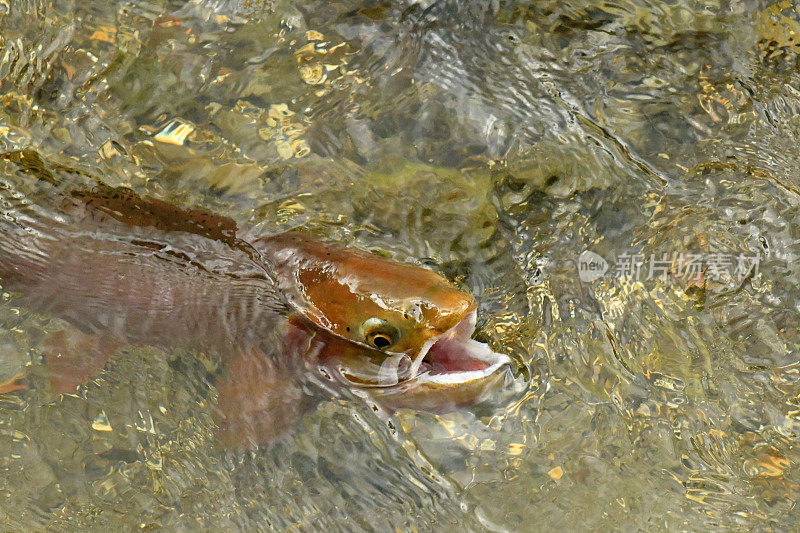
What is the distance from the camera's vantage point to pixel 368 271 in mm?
2252

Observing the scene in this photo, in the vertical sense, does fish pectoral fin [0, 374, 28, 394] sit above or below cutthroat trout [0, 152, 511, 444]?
below

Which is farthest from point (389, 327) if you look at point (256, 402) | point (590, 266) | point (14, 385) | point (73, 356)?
point (14, 385)

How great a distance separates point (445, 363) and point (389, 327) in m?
0.23

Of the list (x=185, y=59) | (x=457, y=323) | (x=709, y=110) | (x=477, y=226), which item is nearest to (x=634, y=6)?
(x=709, y=110)

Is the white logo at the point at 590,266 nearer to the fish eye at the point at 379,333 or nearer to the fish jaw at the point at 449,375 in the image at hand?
the fish jaw at the point at 449,375

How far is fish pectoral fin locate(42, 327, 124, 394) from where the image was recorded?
2516 millimetres

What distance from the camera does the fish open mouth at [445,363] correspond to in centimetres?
226

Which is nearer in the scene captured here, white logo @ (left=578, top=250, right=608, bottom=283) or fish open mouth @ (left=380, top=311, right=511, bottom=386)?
fish open mouth @ (left=380, top=311, right=511, bottom=386)

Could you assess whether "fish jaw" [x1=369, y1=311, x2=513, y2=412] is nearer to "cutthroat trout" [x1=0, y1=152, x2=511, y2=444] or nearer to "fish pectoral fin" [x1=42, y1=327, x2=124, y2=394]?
"cutthroat trout" [x1=0, y1=152, x2=511, y2=444]

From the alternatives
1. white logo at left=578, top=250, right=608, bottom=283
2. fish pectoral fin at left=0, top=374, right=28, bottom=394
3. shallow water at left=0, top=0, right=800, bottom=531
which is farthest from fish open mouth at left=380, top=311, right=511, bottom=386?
fish pectoral fin at left=0, top=374, right=28, bottom=394

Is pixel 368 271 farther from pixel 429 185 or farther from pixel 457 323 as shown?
pixel 429 185

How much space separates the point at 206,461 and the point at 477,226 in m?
1.24

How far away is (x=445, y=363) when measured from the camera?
228 cm

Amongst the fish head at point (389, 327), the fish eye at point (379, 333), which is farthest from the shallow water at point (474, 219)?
the fish eye at point (379, 333)
